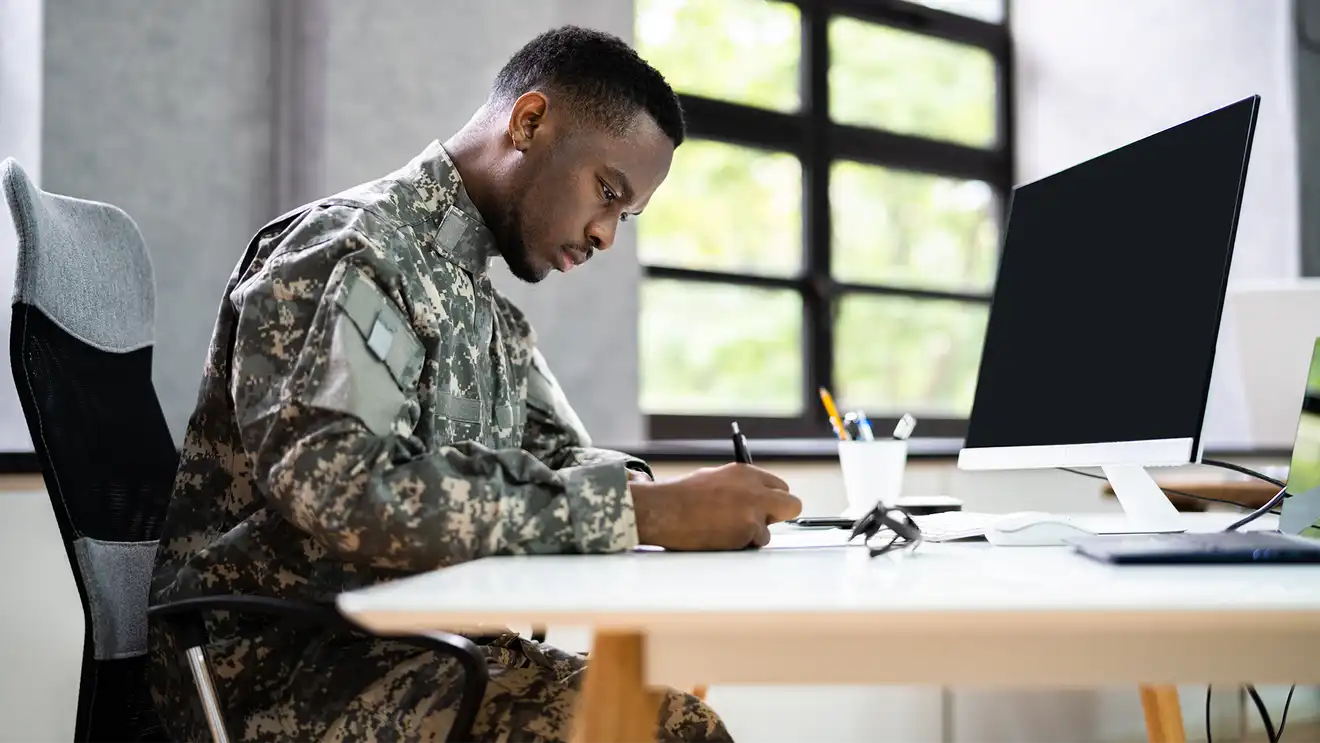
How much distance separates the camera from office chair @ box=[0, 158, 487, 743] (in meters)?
0.95

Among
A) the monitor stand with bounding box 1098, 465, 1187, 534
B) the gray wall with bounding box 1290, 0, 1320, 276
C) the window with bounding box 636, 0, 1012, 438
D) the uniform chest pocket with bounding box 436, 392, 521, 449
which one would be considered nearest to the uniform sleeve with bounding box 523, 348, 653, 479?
the uniform chest pocket with bounding box 436, 392, 521, 449

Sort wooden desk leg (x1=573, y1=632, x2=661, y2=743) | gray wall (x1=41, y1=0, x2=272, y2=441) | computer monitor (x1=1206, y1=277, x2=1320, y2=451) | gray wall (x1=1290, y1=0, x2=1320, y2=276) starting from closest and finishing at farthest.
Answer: wooden desk leg (x1=573, y1=632, x2=661, y2=743), gray wall (x1=41, y1=0, x2=272, y2=441), computer monitor (x1=1206, y1=277, x2=1320, y2=451), gray wall (x1=1290, y1=0, x2=1320, y2=276)

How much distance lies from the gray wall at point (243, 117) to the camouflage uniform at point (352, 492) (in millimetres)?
937

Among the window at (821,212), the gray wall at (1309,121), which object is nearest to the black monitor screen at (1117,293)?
the window at (821,212)

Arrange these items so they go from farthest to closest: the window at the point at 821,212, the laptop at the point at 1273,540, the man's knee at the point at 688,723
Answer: the window at the point at 821,212 → the man's knee at the point at 688,723 → the laptop at the point at 1273,540

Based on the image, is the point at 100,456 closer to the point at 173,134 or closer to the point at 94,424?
the point at 94,424

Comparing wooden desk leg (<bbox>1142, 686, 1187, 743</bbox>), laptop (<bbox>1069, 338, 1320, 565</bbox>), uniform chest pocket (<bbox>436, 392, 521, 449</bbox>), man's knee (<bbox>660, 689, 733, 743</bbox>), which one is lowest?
wooden desk leg (<bbox>1142, 686, 1187, 743</bbox>)

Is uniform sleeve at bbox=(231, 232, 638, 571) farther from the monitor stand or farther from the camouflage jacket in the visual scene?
the monitor stand

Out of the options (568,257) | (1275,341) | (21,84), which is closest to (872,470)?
(568,257)

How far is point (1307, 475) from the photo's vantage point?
1.08 meters

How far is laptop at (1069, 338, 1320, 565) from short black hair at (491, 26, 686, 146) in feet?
2.18

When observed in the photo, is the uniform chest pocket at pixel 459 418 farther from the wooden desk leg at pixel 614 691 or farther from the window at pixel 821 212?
the window at pixel 821 212

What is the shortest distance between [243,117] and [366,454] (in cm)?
139

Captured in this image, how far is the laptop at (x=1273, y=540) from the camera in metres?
0.82
